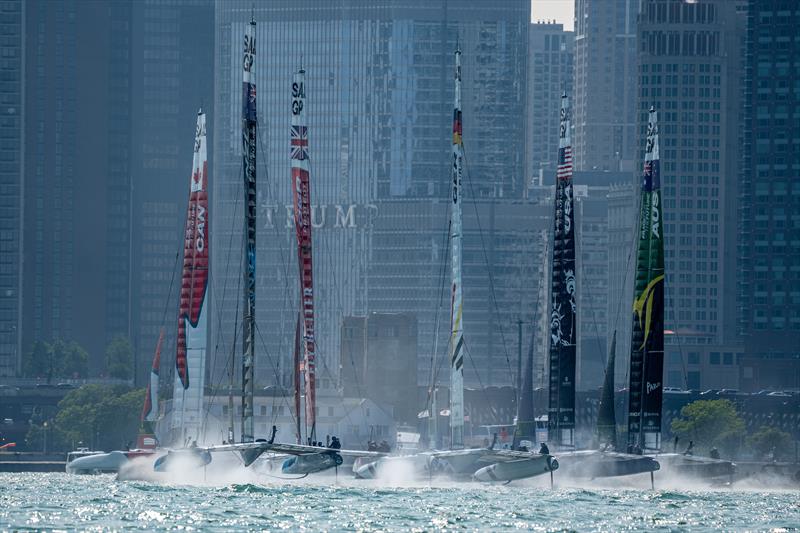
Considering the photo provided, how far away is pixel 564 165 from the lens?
137250mm

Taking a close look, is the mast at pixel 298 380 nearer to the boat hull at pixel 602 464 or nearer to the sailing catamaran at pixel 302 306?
the sailing catamaran at pixel 302 306

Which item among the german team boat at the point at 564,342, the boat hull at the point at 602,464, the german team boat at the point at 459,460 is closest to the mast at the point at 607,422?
the german team boat at the point at 564,342

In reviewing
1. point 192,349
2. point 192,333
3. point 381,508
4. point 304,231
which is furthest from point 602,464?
point 192,333

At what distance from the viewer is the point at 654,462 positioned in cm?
12900

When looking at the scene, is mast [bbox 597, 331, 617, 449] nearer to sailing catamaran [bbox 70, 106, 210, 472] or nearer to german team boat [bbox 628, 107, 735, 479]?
german team boat [bbox 628, 107, 735, 479]

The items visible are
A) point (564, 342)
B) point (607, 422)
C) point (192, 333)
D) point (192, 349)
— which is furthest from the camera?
point (607, 422)

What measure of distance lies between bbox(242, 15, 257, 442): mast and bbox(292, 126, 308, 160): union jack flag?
543 centimetres

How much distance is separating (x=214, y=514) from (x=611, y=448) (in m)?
33.4

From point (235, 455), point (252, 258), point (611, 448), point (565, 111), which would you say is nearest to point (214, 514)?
point (235, 455)

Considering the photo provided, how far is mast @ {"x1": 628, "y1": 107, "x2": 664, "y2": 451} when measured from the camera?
13450 cm

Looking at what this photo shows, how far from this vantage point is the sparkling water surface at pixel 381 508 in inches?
4124

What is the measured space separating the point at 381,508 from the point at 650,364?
26059 mm

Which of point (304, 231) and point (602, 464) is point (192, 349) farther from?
point (602, 464)

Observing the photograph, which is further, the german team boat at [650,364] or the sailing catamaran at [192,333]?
the german team boat at [650,364]
